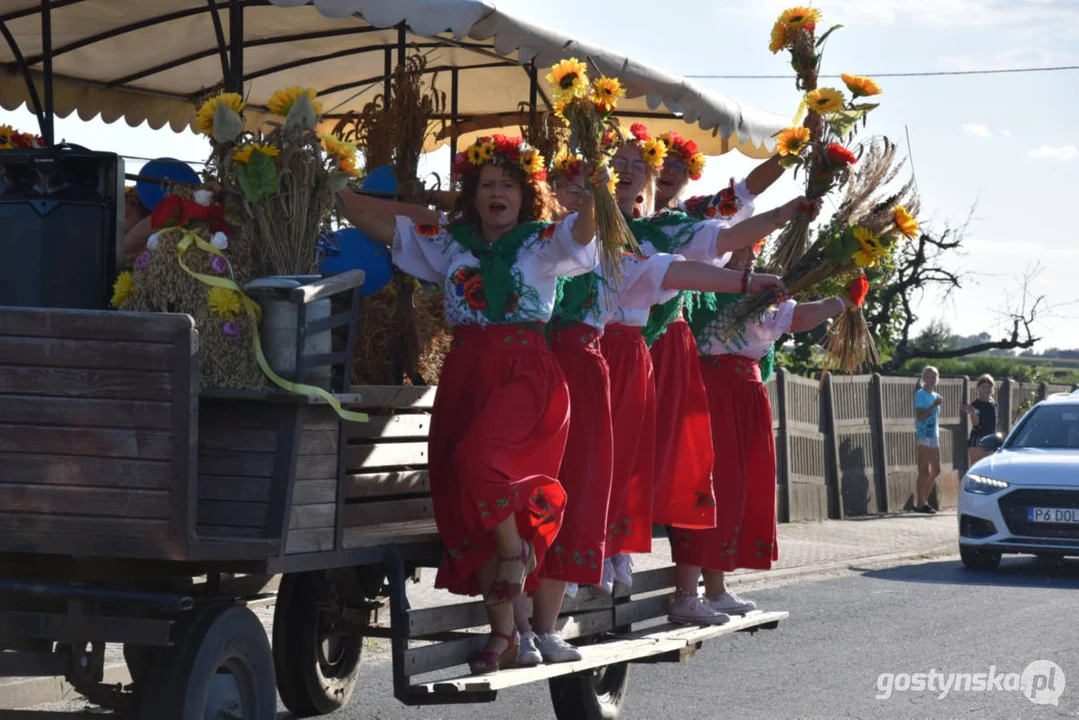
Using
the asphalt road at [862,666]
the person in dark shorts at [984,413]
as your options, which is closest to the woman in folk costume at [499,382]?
Answer: the asphalt road at [862,666]

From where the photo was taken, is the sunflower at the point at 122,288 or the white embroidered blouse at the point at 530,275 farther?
the white embroidered blouse at the point at 530,275

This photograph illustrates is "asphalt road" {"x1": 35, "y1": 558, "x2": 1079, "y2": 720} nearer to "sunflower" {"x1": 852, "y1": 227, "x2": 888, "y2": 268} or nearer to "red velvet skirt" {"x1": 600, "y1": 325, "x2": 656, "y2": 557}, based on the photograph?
"red velvet skirt" {"x1": 600, "y1": 325, "x2": 656, "y2": 557}

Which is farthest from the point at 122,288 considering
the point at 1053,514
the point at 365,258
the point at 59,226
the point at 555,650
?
the point at 1053,514

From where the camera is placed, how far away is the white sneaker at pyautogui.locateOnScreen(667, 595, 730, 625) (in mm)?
6957

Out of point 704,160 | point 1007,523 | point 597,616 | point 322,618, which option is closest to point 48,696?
point 322,618

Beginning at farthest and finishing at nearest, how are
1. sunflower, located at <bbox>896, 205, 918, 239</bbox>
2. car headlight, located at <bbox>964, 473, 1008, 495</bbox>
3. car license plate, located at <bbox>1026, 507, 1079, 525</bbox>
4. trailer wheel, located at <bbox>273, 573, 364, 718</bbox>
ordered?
car headlight, located at <bbox>964, 473, 1008, 495</bbox> → car license plate, located at <bbox>1026, 507, 1079, 525</bbox> → trailer wheel, located at <bbox>273, 573, 364, 718</bbox> → sunflower, located at <bbox>896, 205, 918, 239</bbox>

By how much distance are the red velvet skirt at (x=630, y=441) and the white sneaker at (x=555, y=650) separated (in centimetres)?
58

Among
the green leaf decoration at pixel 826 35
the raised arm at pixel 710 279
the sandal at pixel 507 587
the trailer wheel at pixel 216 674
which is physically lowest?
the trailer wheel at pixel 216 674

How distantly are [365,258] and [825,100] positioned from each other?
1.87 metres

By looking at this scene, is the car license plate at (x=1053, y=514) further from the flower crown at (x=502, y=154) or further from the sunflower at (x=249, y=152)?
the sunflower at (x=249, y=152)

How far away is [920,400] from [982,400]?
37.2 inches

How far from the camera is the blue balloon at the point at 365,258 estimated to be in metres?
5.79

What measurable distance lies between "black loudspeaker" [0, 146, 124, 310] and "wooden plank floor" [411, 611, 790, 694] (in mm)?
1726

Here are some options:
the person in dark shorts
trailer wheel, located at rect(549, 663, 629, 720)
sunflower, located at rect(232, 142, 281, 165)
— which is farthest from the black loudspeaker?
the person in dark shorts
